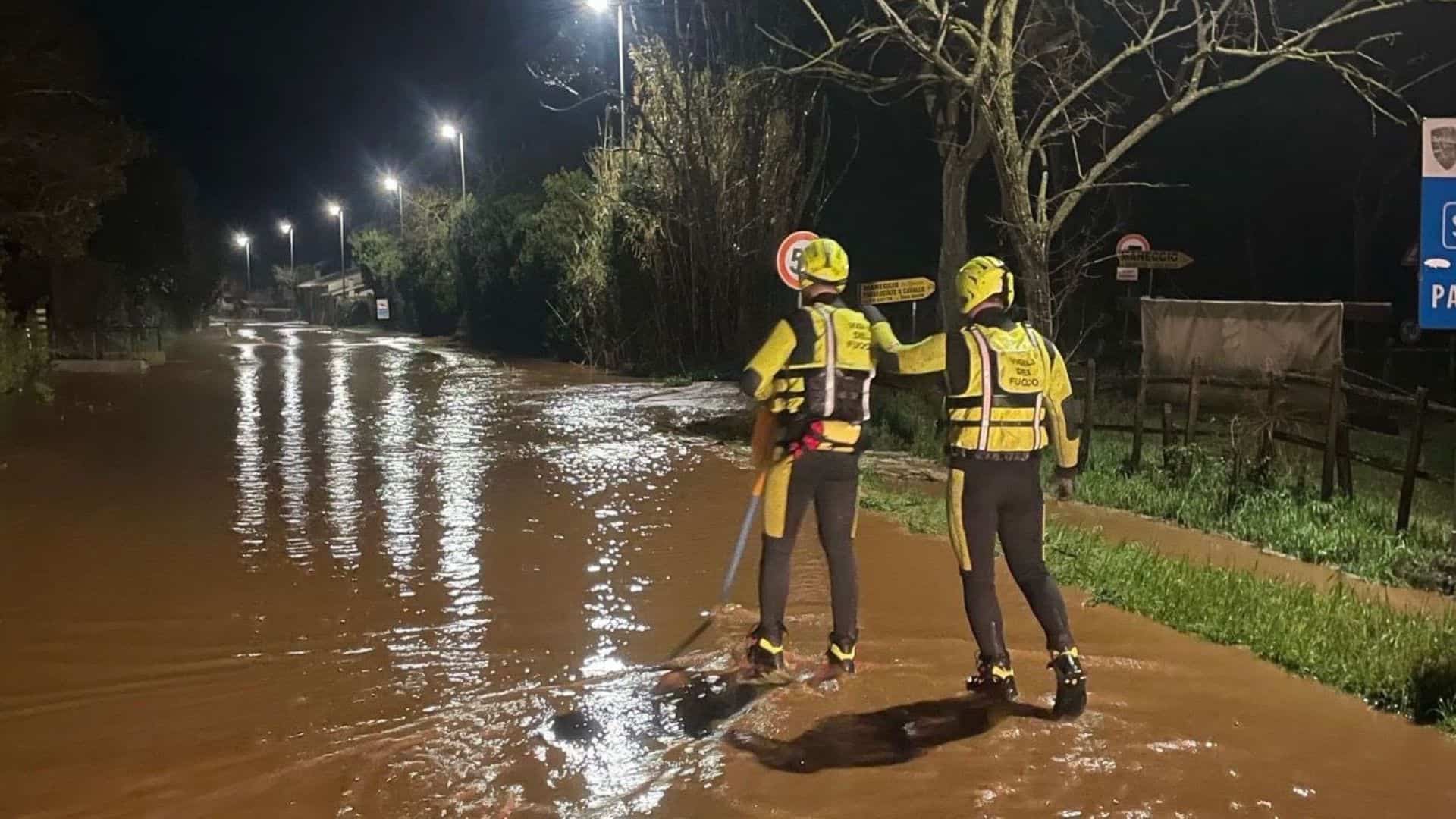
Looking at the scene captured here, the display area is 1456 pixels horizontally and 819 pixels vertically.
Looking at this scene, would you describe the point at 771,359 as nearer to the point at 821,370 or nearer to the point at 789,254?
the point at 821,370

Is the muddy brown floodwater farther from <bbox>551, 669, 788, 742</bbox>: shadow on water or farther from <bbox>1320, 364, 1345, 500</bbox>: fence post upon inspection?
<bbox>1320, 364, 1345, 500</bbox>: fence post

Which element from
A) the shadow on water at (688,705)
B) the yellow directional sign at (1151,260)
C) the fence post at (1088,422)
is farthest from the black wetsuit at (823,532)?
the yellow directional sign at (1151,260)

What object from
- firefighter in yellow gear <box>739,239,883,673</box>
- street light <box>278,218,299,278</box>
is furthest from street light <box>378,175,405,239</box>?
firefighter in yellow gear <box>739,239,883,673</box>

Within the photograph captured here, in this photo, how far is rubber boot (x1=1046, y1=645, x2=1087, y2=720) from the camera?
5.09 meters

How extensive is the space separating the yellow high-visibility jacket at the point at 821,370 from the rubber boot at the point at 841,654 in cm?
94

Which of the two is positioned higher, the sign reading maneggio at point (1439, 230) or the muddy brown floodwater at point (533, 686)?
the sign reading maneggio at point (1439, 230)

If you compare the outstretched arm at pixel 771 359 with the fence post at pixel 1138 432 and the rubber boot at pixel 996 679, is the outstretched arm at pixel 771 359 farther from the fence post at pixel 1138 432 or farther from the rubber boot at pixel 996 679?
the fence post at pixel 1138 432

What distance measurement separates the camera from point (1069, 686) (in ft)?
16.7

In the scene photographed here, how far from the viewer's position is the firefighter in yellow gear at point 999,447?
5.04m

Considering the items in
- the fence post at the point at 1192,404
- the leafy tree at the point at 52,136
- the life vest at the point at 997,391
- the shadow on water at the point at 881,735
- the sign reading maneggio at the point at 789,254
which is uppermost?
the leafy tree at the point at 52,136

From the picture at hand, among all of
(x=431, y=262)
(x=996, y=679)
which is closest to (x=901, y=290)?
(x=996, y=679)

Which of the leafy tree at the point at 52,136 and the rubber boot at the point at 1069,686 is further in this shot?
the leafy tree at the point at 52,136

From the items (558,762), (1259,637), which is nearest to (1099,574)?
(1259,637)

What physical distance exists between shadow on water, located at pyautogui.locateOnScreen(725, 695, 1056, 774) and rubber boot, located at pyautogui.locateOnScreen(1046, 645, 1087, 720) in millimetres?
73
